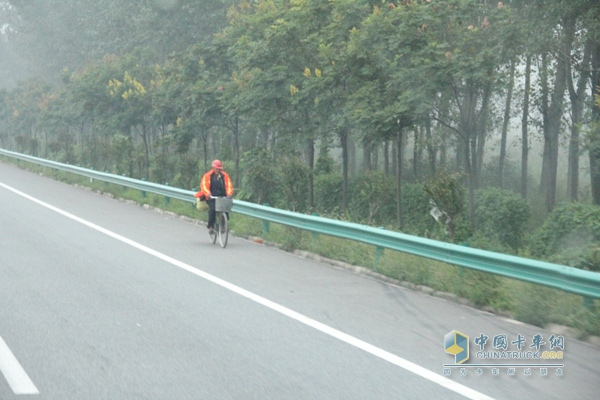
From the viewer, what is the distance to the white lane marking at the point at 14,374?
6.51 metres

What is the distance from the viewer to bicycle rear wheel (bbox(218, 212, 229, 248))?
15906 mm

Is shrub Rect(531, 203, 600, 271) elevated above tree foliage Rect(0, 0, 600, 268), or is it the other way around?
tree foliage Rect(0, 0, 600, 268)

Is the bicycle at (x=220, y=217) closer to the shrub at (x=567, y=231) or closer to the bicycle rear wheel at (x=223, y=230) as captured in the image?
the bicycle rear wheel at (x=223, y=230)

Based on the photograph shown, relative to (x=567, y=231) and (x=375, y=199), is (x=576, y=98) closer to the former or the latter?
(x=375, y=199)

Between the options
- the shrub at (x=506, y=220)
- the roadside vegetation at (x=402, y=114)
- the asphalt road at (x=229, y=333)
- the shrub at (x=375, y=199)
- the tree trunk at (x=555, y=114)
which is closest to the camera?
the asphalt road at (x=229, y=333)

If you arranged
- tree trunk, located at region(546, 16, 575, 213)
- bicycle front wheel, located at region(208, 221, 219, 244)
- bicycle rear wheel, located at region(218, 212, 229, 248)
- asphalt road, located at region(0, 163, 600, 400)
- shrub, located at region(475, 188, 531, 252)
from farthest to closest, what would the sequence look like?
1. tree trunk, located at region(546, 16, 575, 213)
2. shrub, located at region(475, 188, 531, 252)
3. bicycle front wheel, located at region(208, 221, 219, 244)
4. bicycle rear wheel, located at region(218, 212, 229, 248)
5. asphalt road, located at region(0, 163, 600, 400)

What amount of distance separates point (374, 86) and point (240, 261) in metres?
10.6

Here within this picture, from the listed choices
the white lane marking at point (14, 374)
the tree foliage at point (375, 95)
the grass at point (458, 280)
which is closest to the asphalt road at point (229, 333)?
the white lane marking at point (14, 374)

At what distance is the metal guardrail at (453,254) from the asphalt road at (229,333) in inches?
22.6

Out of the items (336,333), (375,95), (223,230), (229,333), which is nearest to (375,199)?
(375,95)

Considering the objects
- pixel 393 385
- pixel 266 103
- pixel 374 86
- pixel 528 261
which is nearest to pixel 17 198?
pixel 266 103

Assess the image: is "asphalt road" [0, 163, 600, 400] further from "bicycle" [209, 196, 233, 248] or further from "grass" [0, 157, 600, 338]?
"bicycle" [209, 196, 233, 248]

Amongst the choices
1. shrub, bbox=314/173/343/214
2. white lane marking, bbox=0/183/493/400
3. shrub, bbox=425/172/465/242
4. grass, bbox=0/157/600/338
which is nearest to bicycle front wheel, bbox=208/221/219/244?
grass, bbox=0/157/600/338

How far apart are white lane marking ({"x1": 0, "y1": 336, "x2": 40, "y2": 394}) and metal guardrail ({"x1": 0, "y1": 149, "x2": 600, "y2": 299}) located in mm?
5434
